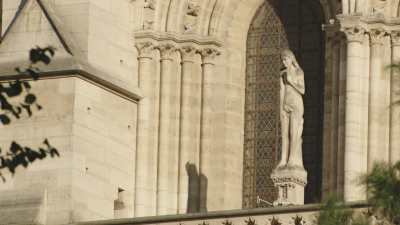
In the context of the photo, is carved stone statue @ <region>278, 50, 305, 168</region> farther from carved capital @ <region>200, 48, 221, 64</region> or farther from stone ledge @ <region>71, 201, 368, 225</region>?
carved capital @ <region>200, 48, 221, 64</region>

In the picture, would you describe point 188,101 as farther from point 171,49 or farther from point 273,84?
point 273,84

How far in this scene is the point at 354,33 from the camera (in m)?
32.3

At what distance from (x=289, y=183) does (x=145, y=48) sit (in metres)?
3.81

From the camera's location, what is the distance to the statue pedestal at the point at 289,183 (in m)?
31.2

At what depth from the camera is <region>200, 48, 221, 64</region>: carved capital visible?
34.0 m

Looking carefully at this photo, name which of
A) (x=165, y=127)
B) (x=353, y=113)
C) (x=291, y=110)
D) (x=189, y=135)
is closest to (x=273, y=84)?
(x=189, y=135)

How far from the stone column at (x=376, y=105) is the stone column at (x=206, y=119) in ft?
8.84

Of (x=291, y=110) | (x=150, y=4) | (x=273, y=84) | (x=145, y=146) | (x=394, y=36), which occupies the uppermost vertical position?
(x=150, y=4)

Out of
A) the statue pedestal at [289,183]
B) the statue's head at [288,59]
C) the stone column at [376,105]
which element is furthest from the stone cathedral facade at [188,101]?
the statue's head at [288,59]

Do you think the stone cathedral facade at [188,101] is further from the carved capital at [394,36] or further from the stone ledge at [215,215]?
the stone ledge at [215,215]

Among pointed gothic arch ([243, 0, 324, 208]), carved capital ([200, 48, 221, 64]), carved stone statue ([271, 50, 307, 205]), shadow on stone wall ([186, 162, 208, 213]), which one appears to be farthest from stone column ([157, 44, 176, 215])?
carved stone statue ([271, 50, 307, 205])

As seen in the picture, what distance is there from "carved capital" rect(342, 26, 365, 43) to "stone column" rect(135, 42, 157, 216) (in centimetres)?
312

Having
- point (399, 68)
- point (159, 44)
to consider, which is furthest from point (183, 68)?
point (399, 68)

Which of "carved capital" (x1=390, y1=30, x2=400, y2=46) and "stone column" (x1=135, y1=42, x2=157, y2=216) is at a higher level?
"carved capital" (x1=390, y1=30, x2=400, y2=46)
